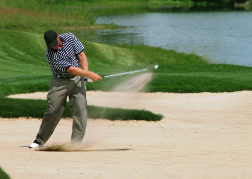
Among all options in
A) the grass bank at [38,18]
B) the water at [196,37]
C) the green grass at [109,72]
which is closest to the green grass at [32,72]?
the green grass at [109,72]

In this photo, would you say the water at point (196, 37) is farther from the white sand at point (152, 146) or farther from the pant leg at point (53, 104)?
the pant leg at point (53, 104)

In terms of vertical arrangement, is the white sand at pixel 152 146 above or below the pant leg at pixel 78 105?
below

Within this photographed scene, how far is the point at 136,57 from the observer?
24938 mm

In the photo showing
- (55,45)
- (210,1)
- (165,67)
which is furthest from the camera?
(210,1)

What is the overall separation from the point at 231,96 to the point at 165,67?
725 centimetres

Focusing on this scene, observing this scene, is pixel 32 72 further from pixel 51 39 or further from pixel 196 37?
pixel 196 37

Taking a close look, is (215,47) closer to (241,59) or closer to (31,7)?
(241,59)

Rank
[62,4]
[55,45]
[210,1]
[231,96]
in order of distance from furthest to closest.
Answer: [210,1] → [62,4] → [231,96] → [55,45]

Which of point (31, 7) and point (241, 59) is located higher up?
point (31, 7)

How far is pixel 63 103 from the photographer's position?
21.8 feet

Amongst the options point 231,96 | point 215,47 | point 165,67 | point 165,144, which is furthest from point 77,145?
point 215,47

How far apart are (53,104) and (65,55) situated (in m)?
0.88

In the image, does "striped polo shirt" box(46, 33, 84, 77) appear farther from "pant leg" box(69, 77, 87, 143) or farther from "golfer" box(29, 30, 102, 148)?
"pant leg" box(69, 77, 87, 143)

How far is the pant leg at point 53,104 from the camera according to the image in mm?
6448
